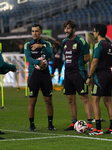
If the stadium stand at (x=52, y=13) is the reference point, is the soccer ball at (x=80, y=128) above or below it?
below

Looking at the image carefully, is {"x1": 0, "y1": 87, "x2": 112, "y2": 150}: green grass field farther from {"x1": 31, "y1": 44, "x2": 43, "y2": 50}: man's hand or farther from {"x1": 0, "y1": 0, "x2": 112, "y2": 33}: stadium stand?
{"x1": 0, "y1": 0, "x2": 112, "y2": 33}: stadium stand

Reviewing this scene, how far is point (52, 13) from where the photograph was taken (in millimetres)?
29562

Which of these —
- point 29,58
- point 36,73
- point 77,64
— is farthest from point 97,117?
point 29,58

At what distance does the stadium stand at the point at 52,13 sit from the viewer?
81.0ft

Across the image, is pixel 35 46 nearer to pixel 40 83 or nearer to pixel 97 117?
pixel 40 83

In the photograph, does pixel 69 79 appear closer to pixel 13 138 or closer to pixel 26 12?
pixel 13 138

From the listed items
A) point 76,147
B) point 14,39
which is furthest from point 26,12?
point 76,147

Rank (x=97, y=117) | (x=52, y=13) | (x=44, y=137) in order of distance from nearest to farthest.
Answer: (x=44, y=137) → (x=97, y=117) → (x=52, y=13)

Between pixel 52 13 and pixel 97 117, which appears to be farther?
pixel 52 13

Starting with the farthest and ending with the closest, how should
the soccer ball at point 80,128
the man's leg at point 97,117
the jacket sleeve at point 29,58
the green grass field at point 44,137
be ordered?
the jacket sleeve at point 29,58 < the soccer ball at point 80,128 < the man's leg at point 97,117 < the green grass field at point 44,137

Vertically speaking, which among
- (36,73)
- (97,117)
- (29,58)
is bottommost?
(97,117)

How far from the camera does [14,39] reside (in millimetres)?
23453

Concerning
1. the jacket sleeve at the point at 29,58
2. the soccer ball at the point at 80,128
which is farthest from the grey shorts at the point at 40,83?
the soccer ball at the point at 80,128

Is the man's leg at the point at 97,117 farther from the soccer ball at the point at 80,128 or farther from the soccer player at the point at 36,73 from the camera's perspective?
the soccer player at the point at 36,73
